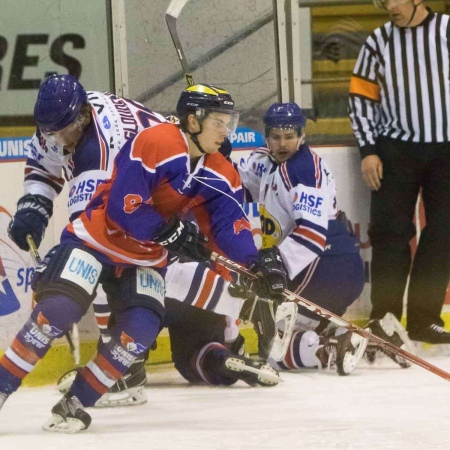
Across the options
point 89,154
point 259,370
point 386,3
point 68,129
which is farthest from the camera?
point 386,3

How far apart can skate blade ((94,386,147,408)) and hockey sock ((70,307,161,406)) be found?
510 millimetres

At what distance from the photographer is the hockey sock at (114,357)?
9.80 feet

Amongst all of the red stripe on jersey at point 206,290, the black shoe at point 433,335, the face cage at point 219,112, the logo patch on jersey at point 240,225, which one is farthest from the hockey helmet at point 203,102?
the black shoe at point 433,335

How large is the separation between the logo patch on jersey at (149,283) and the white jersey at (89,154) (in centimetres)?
58

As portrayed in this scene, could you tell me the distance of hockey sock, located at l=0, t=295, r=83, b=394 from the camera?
295 centimetres

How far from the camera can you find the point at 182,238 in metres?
3.09

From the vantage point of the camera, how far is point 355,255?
4.26 metres

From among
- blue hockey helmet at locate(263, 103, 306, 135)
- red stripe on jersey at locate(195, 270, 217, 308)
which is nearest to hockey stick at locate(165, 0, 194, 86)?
blue hockey helmet at locate(263, 103, 306, 135)

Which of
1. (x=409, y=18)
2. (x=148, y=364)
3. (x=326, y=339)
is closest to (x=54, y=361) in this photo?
(x=148, y=364)

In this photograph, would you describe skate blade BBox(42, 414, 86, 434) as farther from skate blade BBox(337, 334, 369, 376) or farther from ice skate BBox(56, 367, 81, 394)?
skate blade BBox(337, 334, 369, 376)

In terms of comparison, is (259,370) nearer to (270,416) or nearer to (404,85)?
(270,416)

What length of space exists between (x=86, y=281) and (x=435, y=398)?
114cm

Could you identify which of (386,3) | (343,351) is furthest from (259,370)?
(386,3)

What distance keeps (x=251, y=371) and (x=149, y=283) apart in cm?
75
